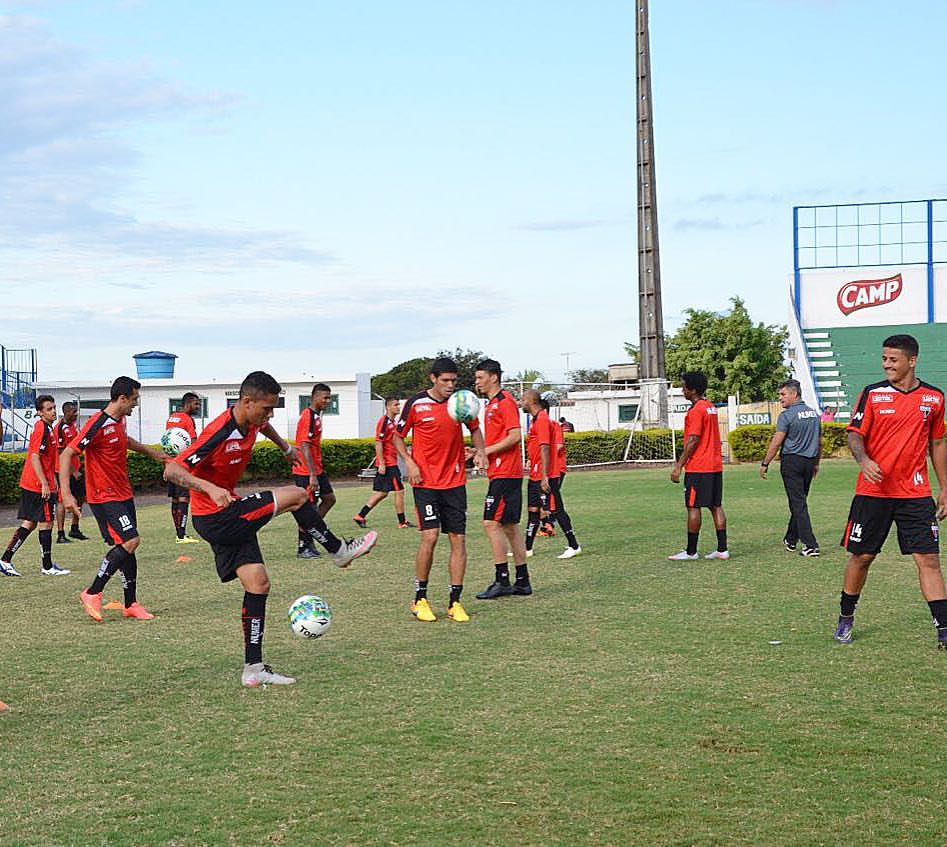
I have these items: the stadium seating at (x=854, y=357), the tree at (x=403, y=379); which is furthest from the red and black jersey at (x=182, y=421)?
the tree at (x=403, y=379)

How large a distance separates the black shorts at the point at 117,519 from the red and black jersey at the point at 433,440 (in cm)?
258

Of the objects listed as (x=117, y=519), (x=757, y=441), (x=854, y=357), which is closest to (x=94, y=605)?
(x=117, y=519)

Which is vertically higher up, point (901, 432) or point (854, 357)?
point (854, 357)

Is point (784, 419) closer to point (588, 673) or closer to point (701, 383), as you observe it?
point (701, 383)

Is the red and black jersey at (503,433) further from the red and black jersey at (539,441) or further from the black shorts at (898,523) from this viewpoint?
the black shorts at (898,523)

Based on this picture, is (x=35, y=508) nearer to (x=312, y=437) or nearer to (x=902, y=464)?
(x=312, y=437)

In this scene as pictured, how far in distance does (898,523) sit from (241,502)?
448cm

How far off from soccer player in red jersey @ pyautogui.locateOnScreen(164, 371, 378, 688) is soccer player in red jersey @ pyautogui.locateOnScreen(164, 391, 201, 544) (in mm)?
7482

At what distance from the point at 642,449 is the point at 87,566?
81.3 feet

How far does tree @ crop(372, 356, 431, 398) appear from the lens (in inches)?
3556

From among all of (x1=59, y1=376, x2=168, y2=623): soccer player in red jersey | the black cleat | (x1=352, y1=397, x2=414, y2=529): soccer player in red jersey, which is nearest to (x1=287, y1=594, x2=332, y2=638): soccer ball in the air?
(x1=59, y1=376, x2=168, y2=623): soccer player in red jersey

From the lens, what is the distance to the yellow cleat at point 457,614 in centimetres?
933

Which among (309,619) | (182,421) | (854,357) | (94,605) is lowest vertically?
(94,605)

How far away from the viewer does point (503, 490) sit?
10695mm
